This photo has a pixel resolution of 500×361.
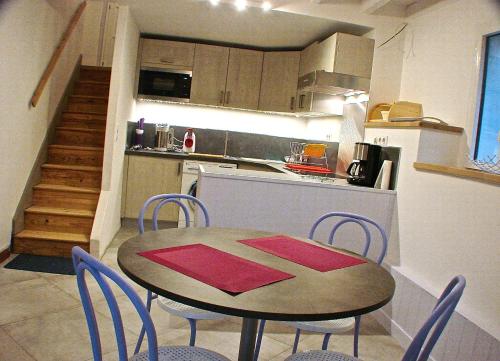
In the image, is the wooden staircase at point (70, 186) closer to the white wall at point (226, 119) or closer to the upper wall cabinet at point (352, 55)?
the white wall at point (226, 119)

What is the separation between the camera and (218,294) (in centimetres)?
119

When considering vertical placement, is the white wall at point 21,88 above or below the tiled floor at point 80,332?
above

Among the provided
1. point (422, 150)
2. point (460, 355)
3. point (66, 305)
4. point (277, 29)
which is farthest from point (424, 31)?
point (66, 305)

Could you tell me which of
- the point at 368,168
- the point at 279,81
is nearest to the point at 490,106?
the point at 368,168

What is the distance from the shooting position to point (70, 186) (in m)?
4.40

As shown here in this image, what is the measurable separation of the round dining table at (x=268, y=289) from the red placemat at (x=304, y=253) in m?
0.04

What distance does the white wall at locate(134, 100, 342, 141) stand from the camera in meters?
5.71

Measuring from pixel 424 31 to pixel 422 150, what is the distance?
123 centimetres

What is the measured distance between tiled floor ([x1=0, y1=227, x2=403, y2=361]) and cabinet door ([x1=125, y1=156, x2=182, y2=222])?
77.8 inches

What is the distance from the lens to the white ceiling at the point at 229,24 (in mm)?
4098

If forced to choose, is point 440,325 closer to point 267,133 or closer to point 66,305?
point 66,305

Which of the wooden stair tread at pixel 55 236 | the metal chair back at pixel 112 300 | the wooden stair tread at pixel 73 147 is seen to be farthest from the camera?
the wooden stair tread at pixel 73 147

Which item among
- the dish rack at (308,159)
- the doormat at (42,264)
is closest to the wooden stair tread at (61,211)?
the doormat at (42,264)

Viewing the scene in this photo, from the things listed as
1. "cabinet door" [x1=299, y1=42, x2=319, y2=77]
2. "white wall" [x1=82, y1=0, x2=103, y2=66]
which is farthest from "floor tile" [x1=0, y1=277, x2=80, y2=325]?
"white wall" [x1=82, y1=0, x2=103, y2=66]
